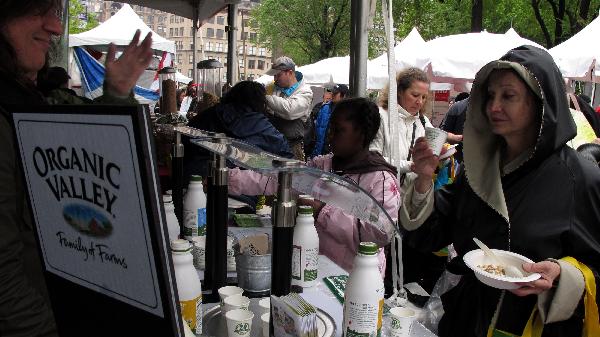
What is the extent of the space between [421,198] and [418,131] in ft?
8.61

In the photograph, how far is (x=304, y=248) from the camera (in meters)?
1.95

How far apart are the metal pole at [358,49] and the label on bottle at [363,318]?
7.80ft

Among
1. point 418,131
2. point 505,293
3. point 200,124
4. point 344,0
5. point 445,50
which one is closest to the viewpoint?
point 505,293

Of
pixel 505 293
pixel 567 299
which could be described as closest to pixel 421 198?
pixel 505 293

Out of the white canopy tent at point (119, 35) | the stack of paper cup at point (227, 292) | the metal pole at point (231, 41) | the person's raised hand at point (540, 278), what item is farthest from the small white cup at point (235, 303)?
the white canopy tent at point (119, 35)

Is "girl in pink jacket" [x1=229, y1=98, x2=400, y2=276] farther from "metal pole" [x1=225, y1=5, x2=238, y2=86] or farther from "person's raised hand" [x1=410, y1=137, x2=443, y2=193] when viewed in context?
"metal pole" [x1=225, y1=5, x2=238, y2=86]

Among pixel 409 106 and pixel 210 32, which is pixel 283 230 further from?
pixel 210 32

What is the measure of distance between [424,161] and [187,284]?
128 cm

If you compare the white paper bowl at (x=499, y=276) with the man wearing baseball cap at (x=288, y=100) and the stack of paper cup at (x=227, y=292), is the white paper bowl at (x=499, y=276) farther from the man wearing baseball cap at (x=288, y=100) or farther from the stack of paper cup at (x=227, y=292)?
the man wearing baseball cap at (x=288, y=100)

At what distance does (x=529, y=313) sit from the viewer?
7.02ft

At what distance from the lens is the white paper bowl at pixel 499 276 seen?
6.22ft

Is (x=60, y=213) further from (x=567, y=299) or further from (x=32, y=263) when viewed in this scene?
(x=567, y=299)

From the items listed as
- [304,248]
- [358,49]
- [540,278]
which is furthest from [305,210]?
[358,49]

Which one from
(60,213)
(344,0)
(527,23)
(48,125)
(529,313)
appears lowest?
(529,313)
